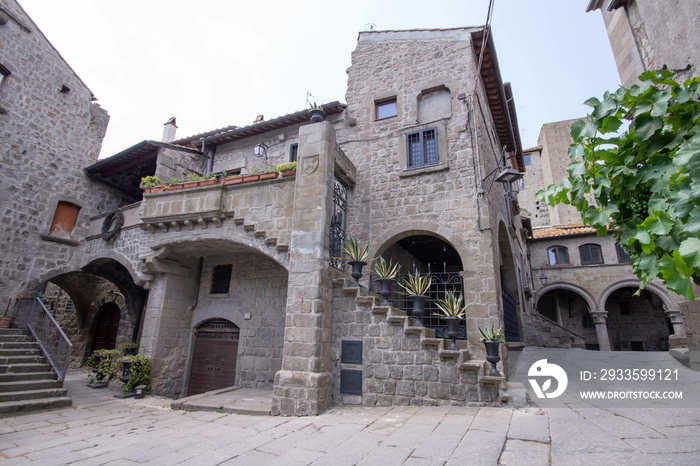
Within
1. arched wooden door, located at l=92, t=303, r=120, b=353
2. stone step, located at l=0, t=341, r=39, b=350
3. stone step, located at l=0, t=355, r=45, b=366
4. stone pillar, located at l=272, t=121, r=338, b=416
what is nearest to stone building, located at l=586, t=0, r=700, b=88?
stone pillar, located at l=272, t=121, r=338, b=416

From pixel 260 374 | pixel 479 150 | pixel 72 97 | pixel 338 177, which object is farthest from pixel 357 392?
→ pixel 72 97

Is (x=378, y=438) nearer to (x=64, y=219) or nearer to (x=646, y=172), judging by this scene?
(x=646, y=172)

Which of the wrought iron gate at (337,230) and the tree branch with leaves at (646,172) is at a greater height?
the wrought iron gate at (337,230)

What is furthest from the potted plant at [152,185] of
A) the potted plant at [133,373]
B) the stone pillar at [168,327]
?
the potted plant at [133,373]

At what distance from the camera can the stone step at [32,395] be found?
6.74 metres

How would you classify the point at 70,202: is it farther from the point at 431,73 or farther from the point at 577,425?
the point at 577,425

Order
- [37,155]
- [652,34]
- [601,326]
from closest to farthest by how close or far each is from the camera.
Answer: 1. [652,34]
2. [37,155]
3. [601,326]

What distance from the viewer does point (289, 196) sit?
766 cm

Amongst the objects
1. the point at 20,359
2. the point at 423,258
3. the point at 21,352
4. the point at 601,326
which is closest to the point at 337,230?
the point at 423,258

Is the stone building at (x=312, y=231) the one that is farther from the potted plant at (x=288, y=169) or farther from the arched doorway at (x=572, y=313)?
the arched doorway at (x=572, y=313)

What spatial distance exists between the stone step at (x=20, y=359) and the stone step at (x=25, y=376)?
0.50m

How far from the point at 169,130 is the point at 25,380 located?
10906 mm

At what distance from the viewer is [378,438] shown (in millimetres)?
4160

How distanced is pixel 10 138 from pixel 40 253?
3.54 metres
